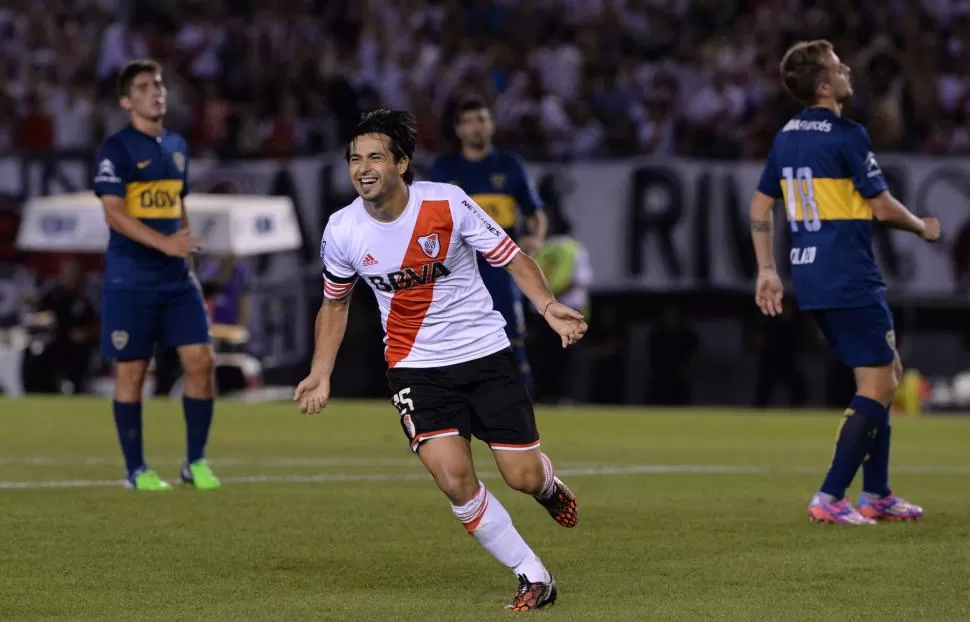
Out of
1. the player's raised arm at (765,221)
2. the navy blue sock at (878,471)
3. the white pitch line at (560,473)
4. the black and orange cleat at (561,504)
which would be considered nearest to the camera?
the black and orange cleat at (561,504)

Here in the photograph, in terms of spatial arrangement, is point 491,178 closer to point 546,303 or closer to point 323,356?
point 323,356

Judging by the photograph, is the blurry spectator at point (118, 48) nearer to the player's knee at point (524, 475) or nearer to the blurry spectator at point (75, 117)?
the blurry spectator at point (75, 117)

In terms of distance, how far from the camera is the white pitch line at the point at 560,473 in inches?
430

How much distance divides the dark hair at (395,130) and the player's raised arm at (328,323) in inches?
15.7

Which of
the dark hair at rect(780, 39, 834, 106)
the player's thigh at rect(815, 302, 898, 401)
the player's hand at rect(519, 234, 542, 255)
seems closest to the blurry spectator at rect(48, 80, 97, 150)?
the player's hand at rect(519, 234, 542, 255)

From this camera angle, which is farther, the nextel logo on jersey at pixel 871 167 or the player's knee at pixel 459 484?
the nextel logo on jersey at pixel 871 167

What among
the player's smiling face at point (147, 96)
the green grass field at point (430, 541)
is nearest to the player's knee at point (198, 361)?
the green grass field at point (430, 541)

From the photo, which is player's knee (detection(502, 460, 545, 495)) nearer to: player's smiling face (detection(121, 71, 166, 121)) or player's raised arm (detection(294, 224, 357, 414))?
player's raised arm (detection(294, 224, 357, 414))

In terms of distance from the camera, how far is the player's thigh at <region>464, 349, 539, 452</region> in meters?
7.04

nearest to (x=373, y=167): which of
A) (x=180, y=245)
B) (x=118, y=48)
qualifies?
(x=180, y=245)

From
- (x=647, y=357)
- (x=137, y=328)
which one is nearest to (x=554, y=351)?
(x=647, y=357)

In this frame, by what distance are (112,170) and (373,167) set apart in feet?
13.4

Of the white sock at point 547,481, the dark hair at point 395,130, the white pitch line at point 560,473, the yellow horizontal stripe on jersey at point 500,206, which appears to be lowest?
the white pitch line at point 560,473

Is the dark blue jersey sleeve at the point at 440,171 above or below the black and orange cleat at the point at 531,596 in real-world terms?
above
